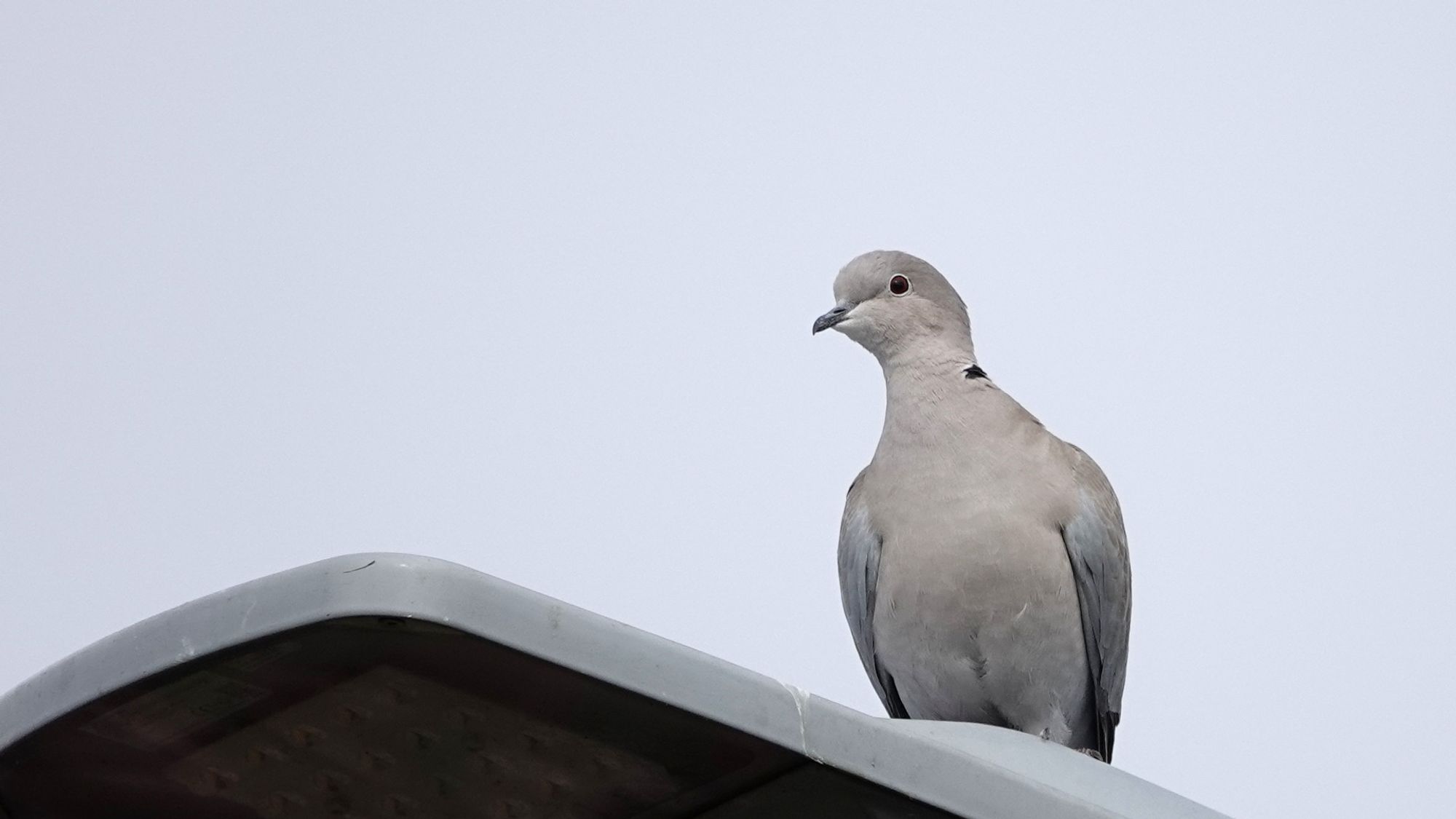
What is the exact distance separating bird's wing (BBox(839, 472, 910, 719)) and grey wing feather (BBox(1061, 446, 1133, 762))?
22.5 inches

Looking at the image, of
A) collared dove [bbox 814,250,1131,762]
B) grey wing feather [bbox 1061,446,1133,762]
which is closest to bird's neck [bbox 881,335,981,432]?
collared dove [bbox 814,250,1131,762]

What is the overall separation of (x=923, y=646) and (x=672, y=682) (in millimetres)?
3059

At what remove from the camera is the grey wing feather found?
517cm

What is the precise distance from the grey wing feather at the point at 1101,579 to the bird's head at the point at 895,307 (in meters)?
0.61

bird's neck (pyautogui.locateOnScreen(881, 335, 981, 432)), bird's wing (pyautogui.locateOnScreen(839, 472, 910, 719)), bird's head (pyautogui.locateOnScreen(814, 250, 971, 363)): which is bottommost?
bird's wing (pyautogui.locateOnScreen(839, 472, 910, 719))

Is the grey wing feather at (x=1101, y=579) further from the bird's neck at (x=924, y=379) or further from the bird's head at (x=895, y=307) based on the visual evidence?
the bird's head at (x=895, y=307)

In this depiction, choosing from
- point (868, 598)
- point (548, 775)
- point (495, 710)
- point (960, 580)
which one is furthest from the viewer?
point (868, 598)

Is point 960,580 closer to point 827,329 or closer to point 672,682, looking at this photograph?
point 827,329

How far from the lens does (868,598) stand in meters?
5.36

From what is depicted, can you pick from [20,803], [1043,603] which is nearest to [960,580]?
[1043,603]

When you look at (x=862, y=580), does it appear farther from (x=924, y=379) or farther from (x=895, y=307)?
(x=895, y=307)

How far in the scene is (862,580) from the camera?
5332 mm

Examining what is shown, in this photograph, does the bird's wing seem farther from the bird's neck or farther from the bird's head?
the bird's head

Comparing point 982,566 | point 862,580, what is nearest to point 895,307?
point 862,580
